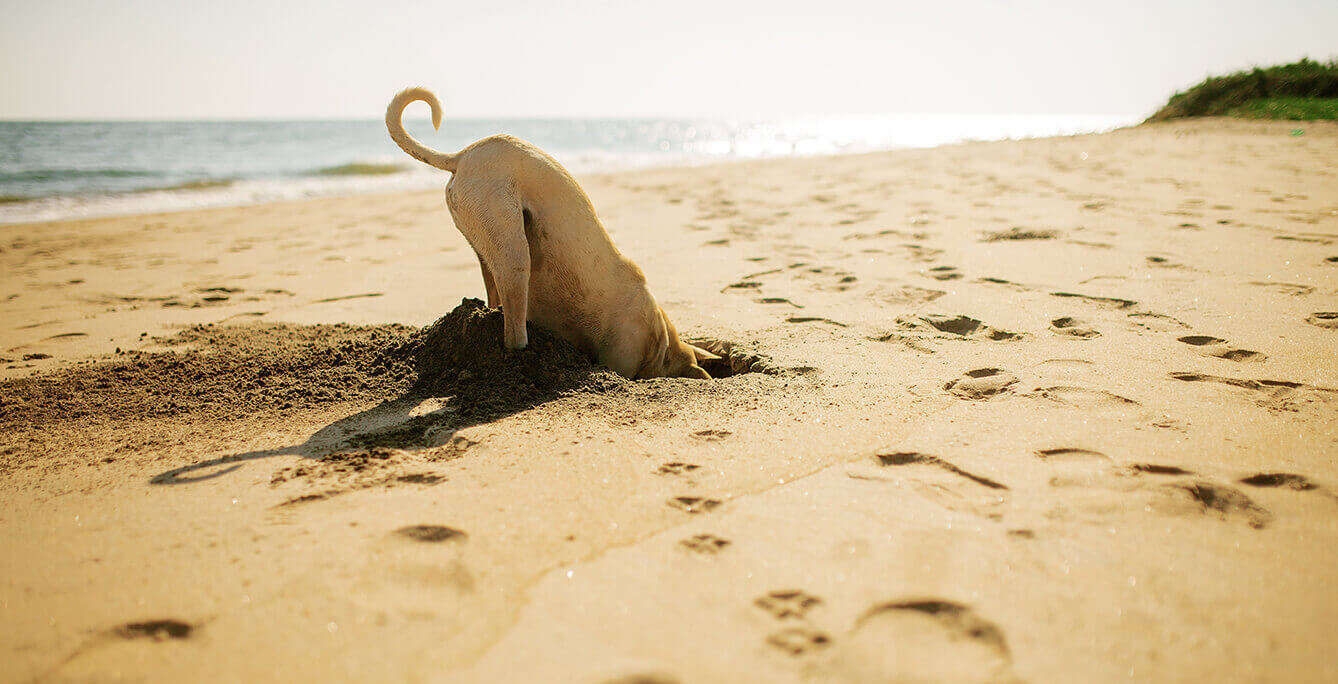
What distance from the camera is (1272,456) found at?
6.50 feet

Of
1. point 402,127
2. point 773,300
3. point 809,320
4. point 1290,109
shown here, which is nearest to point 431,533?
point 402,127

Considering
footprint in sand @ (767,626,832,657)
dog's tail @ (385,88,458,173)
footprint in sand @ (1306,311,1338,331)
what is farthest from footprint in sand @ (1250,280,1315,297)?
dog's tail @ (385,88,458,173)

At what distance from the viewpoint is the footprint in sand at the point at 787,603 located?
1.44m

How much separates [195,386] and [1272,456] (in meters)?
3.71

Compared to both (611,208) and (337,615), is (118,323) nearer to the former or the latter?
(337,615)

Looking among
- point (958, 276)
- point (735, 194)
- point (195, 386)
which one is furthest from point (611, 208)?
point (195, 386)

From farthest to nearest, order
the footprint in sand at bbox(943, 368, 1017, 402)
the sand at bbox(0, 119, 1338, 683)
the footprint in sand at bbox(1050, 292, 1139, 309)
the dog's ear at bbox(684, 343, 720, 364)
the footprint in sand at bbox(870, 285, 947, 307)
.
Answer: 1. the footprint in sand at bbox(870, 285, 947, 307)
2. the footprint in sand at bbox(1050, 292, 1139, 309)
3. the dog's ear at bbox(684, 343, 720, 364)
4. the footprint in sand at bbox(943, 368, 1017, 402)
5. the sand at bbox(0, 119, 1338, 683)

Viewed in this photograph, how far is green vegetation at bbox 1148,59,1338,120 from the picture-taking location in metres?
13.4

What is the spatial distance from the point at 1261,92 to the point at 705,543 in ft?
61.6

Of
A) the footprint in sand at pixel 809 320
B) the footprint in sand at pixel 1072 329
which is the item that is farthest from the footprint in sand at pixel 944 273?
the footprint in sand at pixel 809 320

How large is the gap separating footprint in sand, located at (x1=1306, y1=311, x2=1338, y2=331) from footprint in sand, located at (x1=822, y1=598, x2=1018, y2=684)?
109 inches

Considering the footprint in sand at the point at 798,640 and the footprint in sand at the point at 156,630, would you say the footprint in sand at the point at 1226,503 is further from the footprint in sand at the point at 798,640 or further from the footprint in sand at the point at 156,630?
the footprint in sand at the point at 156,630

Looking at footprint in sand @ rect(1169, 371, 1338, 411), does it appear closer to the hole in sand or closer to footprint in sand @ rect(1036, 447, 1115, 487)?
footprint in sand @ rect(1036, 447, 1115, 487)

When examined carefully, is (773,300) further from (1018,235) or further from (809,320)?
(1018,235)
